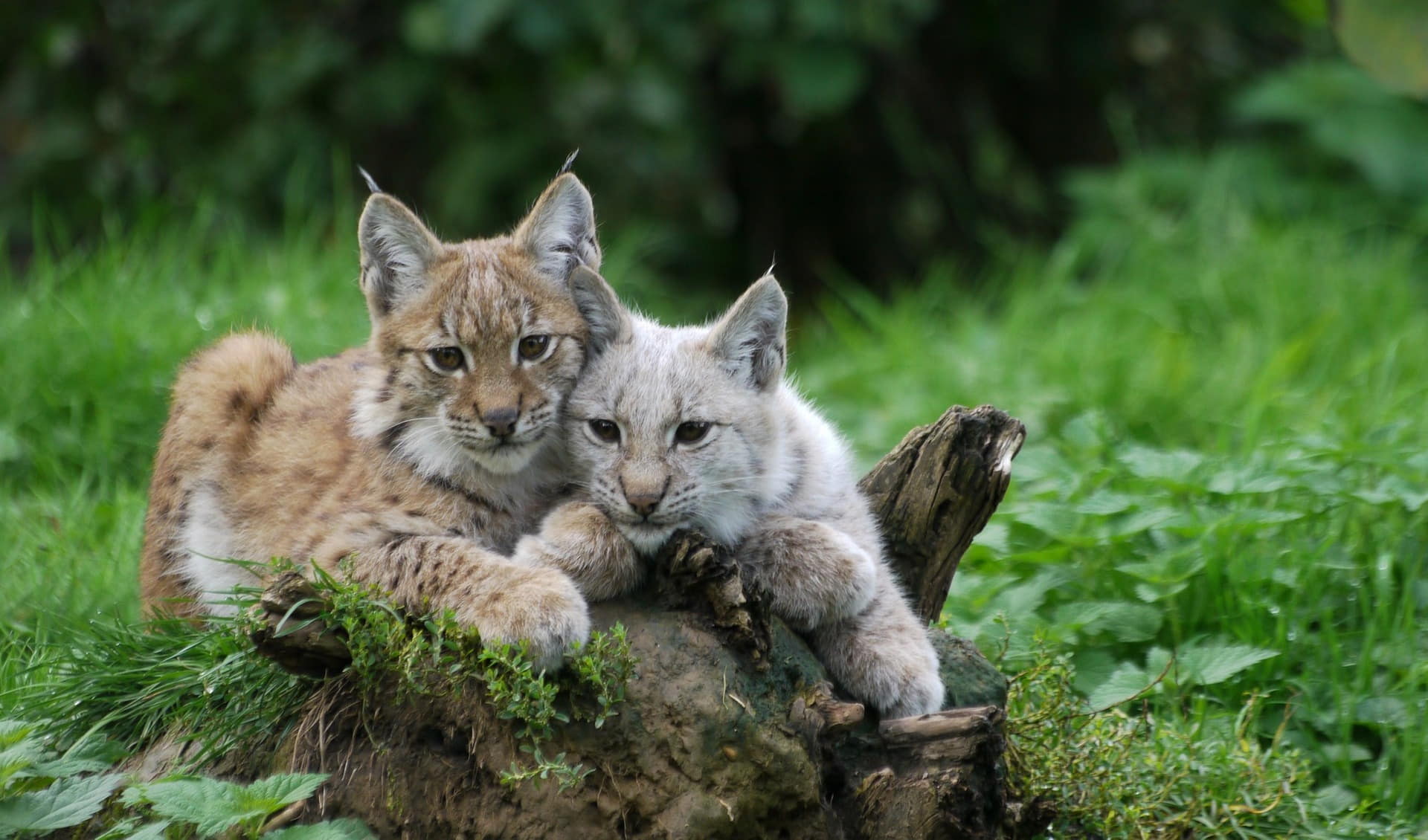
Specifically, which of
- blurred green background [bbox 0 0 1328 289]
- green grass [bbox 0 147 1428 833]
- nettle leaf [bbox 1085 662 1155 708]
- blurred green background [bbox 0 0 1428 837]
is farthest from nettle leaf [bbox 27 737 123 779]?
blurred green background [bbox 0 0 1328 289]

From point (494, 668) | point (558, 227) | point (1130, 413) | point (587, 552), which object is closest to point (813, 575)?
point (587, 552)

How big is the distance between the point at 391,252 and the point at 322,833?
69.8 inches

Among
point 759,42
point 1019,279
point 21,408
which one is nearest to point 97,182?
point 21,408

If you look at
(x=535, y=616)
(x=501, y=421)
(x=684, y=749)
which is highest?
(x=501, y=421)

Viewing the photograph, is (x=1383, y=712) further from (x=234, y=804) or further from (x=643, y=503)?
(x=234, y=804)

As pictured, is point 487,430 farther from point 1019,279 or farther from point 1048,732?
point 1019,279

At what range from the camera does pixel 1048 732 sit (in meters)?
4.18

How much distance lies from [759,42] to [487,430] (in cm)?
510

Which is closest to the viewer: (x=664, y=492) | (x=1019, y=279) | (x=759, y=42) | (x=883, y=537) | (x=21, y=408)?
(x=664, y=492)

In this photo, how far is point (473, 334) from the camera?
4.02 meters

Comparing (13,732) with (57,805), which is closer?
(57,805)

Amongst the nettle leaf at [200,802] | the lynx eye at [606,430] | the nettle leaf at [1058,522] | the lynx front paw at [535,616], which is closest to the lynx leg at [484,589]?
the lynx front paw at [535,616]

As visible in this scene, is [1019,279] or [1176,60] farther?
[1176,60]

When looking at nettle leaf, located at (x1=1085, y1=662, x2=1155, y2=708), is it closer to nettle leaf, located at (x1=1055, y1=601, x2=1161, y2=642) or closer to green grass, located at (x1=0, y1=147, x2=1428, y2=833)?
green grass, located at (x1=0, y1=147, x2=1428, y2=833)
